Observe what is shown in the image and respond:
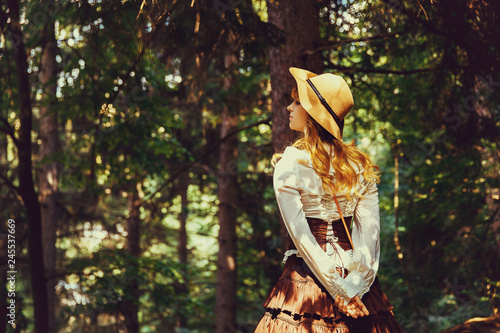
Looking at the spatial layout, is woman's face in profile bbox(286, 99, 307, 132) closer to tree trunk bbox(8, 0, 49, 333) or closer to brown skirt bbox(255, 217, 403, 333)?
brown skirt bbox(255, 217, 403, 333)

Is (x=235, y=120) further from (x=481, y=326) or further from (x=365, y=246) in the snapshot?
(x=365, y=246)

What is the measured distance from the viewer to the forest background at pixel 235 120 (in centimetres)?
→ 531

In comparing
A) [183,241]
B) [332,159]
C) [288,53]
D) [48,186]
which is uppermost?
[48,186]

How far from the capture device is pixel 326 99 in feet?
9.98

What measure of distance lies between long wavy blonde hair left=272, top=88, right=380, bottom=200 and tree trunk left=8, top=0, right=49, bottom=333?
4.36m

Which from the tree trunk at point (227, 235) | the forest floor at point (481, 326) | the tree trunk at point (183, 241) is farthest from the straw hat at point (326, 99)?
the tree trunk at point (227, 235)

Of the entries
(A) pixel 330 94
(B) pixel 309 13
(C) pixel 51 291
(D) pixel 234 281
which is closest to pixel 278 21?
(B) pixel 309 13

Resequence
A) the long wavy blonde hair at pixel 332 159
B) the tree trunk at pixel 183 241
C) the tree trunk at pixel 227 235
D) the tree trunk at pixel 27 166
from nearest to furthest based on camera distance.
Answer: the long wavy blonde hair at pixel 332 159 → the tree trunk at pixel 27 166 → the tree trunk at pixel 183 241 → the tree trunk at pixel 227 235

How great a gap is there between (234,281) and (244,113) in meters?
4.18

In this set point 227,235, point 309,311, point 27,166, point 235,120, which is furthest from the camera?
point 227,235

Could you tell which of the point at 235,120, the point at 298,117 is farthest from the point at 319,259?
the point at 235,120

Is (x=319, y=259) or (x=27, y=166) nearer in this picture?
(x=319, y=259)

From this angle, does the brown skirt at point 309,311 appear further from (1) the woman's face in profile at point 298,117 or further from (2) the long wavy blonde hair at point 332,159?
(1) the woman's face in profile at point 298,117

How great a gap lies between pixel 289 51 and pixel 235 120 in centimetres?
645
